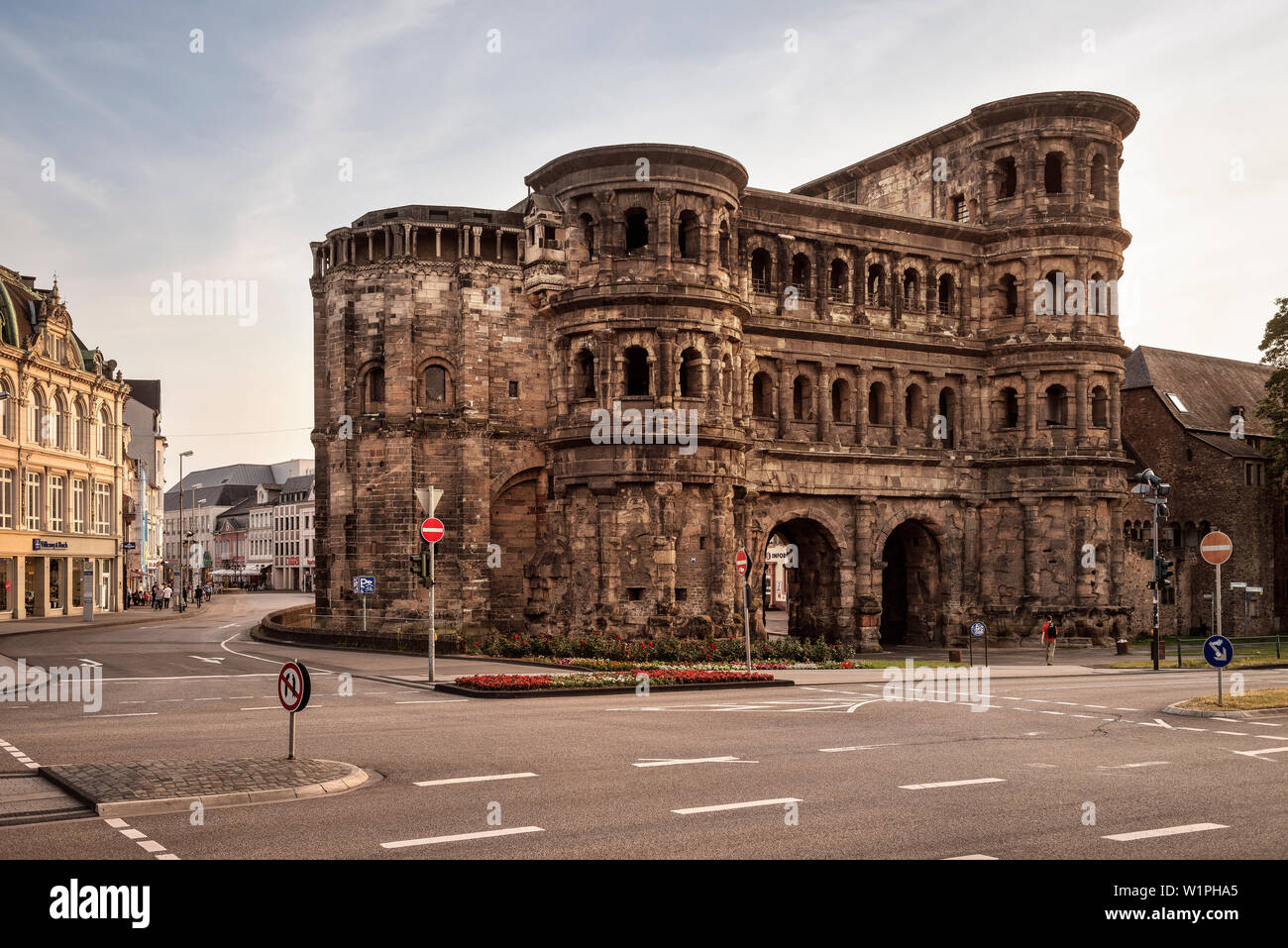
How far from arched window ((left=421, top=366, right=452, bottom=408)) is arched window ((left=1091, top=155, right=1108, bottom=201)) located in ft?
88.5

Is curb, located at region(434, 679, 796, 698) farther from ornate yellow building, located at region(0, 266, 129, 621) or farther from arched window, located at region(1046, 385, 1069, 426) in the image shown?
ornate yellow building, located at region(0, 266, 129, 621)

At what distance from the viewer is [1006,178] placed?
165ft

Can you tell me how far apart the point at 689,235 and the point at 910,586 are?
17983 millimetres

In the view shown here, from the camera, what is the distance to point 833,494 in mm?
46031

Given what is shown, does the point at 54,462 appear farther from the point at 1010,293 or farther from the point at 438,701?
the point at 1010,293

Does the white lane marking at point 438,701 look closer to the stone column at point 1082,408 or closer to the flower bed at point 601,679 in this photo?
the flower bed at point 601,679

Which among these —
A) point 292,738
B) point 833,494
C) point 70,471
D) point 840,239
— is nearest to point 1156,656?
point 833,494

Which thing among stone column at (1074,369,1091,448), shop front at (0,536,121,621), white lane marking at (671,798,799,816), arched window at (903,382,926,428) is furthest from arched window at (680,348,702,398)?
shop front at (0,536,121,621)

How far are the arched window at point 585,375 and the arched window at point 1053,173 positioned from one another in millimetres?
21466

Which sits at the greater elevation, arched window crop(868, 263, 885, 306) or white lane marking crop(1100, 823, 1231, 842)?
arched window crop(868, 263, 885, 306)

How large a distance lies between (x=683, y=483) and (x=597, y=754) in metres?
24.5

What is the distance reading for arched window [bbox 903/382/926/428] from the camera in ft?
160

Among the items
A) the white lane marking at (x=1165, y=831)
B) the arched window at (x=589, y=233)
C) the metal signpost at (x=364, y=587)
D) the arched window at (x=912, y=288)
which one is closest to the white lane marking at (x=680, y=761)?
the white lane marking at (x=1165, y=831)

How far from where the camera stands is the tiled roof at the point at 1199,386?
6619 centimetres
